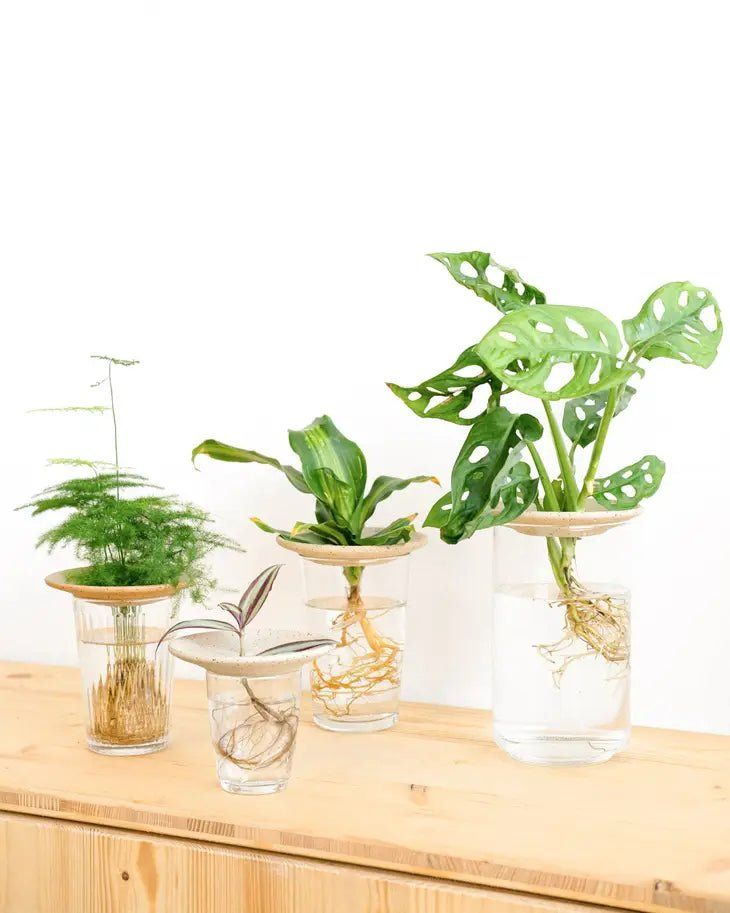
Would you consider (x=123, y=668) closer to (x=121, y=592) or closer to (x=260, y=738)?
(x=121, y=592)

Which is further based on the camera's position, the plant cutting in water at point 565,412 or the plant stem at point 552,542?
the plant stem at point 552,542

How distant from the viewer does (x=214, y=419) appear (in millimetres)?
1482

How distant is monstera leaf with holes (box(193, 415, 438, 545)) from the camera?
1200mm

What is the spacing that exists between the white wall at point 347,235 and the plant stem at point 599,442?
7.3 inches

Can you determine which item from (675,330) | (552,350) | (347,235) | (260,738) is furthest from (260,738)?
(347,235)

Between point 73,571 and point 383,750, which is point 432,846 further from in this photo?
point 73,571

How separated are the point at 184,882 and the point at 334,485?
1.46ft

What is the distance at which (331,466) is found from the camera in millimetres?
1206

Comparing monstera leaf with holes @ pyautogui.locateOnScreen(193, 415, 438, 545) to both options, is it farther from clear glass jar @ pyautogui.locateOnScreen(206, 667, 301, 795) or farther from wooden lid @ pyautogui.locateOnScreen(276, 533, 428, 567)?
clear glass jar @ pyautogui.locateOnScreen(206, 667, 301, 795)

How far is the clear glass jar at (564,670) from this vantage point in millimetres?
1105

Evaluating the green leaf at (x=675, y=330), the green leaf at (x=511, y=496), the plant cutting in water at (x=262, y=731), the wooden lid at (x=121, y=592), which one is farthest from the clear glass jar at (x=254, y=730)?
the green leaf at (x=675, y=330)

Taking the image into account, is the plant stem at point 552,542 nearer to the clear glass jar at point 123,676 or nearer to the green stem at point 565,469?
the green stem at point 565,469

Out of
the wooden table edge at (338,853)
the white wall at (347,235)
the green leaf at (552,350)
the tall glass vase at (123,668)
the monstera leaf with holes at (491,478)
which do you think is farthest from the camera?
the white wall at (347,235)

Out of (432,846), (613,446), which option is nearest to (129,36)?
(613,446)
